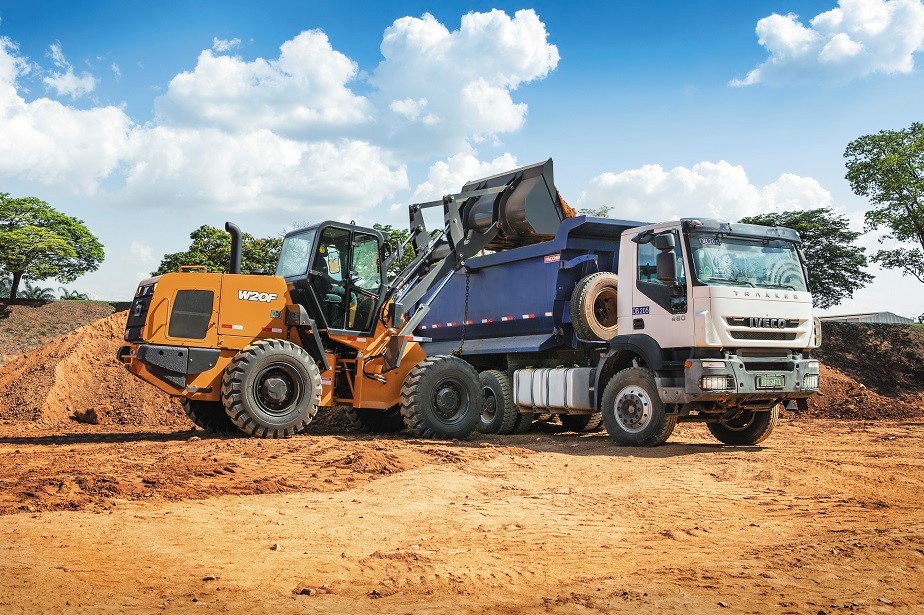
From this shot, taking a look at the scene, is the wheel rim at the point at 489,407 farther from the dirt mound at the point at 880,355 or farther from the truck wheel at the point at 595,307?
the dirt mound at the point at 880,355

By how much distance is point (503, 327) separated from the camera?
16.1m

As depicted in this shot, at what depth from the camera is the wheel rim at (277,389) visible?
42.7ft

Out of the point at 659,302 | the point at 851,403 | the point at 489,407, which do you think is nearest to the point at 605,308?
the point at 659,302

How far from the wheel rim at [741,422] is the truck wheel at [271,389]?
6.59 m

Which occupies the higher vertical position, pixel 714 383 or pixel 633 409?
pixel 714 383

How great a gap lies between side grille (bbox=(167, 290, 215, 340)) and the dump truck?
22 mm

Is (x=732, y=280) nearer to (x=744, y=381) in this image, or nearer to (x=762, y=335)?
(x=762, y=335)

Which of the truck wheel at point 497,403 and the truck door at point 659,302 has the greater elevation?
the truck door at point 659,302

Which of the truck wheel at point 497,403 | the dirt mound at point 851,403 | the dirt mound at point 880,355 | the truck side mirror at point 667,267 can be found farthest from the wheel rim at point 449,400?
the dirt mound at point 880,355

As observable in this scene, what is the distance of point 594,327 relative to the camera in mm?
14148

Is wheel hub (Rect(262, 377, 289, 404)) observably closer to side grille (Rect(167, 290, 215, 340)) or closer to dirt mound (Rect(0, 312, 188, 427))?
side grille (Rect(167, 290, 215, 340))

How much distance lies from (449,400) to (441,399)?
16 centimetres

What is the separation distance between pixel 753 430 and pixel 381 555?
356 inches

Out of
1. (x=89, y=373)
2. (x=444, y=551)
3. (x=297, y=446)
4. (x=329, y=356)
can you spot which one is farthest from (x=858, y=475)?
(x=89, y=373)
